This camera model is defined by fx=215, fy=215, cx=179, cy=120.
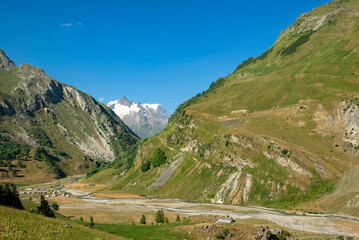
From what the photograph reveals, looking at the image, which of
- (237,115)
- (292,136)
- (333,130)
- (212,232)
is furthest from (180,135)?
(212,232)

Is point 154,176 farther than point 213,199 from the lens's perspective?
Yes

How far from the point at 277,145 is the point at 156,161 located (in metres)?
92.2

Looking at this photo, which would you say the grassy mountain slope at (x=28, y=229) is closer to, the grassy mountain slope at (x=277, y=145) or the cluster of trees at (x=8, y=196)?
the cluster of trees at (x=8, y=196)

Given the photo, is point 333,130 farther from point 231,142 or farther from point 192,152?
point 192,152

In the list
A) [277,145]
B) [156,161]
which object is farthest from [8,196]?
[156,161]

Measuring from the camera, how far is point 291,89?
16662cm

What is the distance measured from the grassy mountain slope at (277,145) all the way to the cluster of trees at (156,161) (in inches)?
167

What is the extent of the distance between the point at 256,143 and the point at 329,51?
134635 mm

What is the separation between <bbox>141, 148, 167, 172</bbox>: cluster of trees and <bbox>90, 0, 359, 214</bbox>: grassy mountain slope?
13.9 ft

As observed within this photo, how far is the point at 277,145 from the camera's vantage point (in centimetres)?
10806

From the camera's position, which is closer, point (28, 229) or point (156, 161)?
point (28, 229)

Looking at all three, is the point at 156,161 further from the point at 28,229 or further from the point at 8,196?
the point at 28,229

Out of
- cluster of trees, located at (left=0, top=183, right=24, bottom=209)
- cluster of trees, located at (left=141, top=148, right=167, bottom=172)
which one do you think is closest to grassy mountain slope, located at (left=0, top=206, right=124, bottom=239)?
cluster of trees, located at (left=0, top=183, right=24, bottom=209)

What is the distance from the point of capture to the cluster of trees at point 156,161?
166675mm
